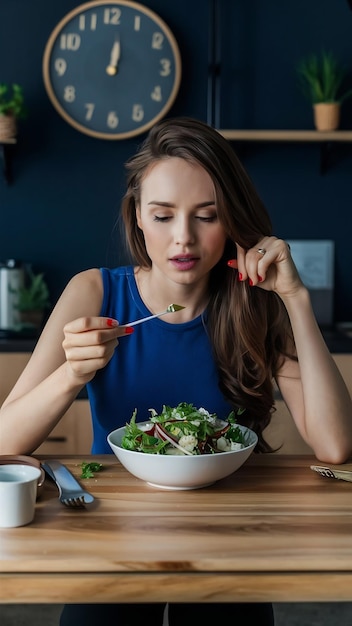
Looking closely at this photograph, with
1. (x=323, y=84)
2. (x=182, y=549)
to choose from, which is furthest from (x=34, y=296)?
(x=182, y=549)

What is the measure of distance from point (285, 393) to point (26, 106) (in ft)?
7.27

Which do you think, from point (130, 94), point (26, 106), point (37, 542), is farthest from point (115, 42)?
point (37, 542)

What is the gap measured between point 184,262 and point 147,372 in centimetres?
29

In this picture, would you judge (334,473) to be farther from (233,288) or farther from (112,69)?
(112,69)

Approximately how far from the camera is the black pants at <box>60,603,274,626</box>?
1.51m

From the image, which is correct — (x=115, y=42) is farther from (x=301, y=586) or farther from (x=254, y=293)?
(x=301, y=586)

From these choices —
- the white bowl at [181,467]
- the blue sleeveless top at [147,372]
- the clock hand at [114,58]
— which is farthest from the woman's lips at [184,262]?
the clock hand at [114,58]

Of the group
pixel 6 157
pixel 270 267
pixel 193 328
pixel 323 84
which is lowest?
pixel 193 328

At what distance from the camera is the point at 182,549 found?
1.11 metres

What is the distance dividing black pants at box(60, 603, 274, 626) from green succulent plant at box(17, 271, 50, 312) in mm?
1990

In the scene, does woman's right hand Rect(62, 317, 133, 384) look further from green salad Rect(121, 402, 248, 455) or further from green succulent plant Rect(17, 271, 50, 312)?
green succulent plant Rect(17, 271, 50, 312)

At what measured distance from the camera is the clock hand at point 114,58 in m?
3.49

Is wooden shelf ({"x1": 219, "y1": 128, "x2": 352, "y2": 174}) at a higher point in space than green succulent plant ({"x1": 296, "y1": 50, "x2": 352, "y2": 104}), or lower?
lower

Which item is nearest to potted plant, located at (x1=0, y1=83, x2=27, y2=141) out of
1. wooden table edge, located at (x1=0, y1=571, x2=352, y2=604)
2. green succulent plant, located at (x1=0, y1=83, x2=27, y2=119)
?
green succulent plant, located at (x1=0, y1=83, x2=27, y2=119)
